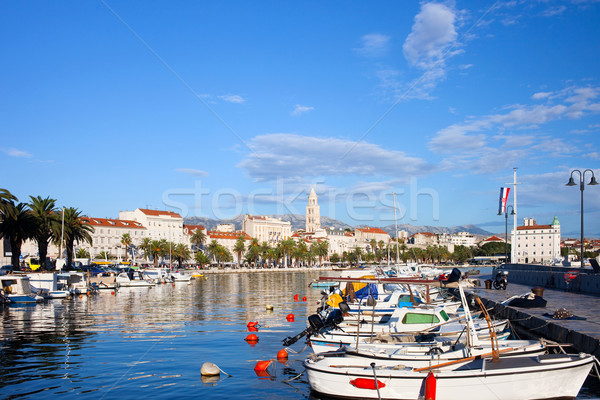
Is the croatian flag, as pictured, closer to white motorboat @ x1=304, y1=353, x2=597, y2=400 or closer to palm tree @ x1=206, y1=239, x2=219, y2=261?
white motorboat @ x1=304, y1=353, x2=597, y2=400

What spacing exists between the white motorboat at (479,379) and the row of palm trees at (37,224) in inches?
1952

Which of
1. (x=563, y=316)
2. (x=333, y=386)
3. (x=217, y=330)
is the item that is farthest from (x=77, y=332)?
(x=563, y=316)

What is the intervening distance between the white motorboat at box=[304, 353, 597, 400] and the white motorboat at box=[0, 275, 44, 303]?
44.7 m

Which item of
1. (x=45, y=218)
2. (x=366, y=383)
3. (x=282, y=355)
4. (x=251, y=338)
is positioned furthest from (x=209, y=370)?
(x=45, y=218)

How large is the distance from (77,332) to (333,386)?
21543 millimetres

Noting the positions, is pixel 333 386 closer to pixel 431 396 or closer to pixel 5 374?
pixel 431 396

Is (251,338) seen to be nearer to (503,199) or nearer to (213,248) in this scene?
(503,199)

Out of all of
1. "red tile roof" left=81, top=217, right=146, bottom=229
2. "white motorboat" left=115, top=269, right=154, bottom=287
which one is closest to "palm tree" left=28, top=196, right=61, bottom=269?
"white motorboat" left=115, top=269, right=154, bottom=287

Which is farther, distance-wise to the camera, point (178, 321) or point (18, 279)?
point (18, 279)

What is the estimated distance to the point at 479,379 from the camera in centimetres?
1427

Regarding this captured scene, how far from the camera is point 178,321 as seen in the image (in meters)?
36.9

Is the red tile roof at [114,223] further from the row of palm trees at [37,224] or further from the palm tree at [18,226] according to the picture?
the palm tree at [18,226]

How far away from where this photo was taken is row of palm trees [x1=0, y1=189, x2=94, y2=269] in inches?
2268

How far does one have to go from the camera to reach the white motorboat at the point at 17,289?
1977 inches
